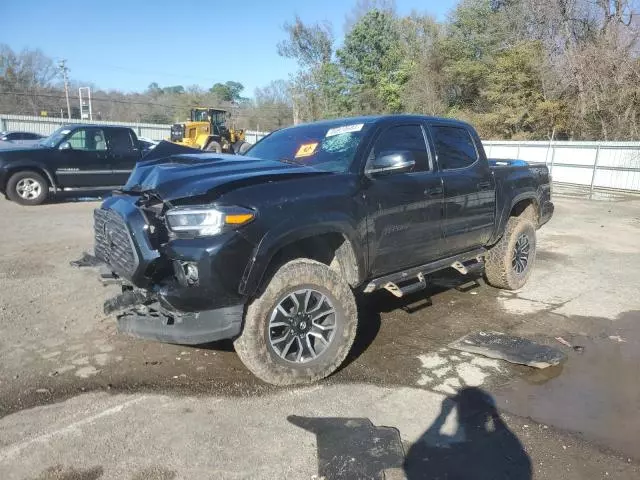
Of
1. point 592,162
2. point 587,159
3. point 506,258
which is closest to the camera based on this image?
point 506,258

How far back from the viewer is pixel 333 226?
379 cm

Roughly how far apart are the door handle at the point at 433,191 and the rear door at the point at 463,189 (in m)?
0.08

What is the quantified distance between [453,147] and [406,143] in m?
0.80

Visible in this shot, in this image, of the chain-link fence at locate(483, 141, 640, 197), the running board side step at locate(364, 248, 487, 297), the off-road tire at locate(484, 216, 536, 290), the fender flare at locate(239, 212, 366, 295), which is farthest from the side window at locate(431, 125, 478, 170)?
the chain-link fence at locate(483, 141, 640, 197)

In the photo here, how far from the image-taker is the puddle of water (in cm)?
329

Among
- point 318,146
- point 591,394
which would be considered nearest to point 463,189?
point 318,146

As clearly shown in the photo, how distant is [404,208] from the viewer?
4371 millimetres

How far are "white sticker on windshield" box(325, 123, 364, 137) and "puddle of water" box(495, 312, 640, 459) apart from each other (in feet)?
7.81

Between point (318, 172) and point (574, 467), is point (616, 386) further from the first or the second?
point (318, 172)

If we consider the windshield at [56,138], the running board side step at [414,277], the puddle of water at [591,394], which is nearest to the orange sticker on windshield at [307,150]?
the running board side step at [414,277]

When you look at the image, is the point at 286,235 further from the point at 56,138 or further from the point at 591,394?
the point at 56,138

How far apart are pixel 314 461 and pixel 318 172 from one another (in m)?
2.05

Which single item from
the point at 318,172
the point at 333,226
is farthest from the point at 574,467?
the point at 318,172

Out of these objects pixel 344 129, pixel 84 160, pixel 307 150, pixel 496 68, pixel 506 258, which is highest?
pixel 496 68
